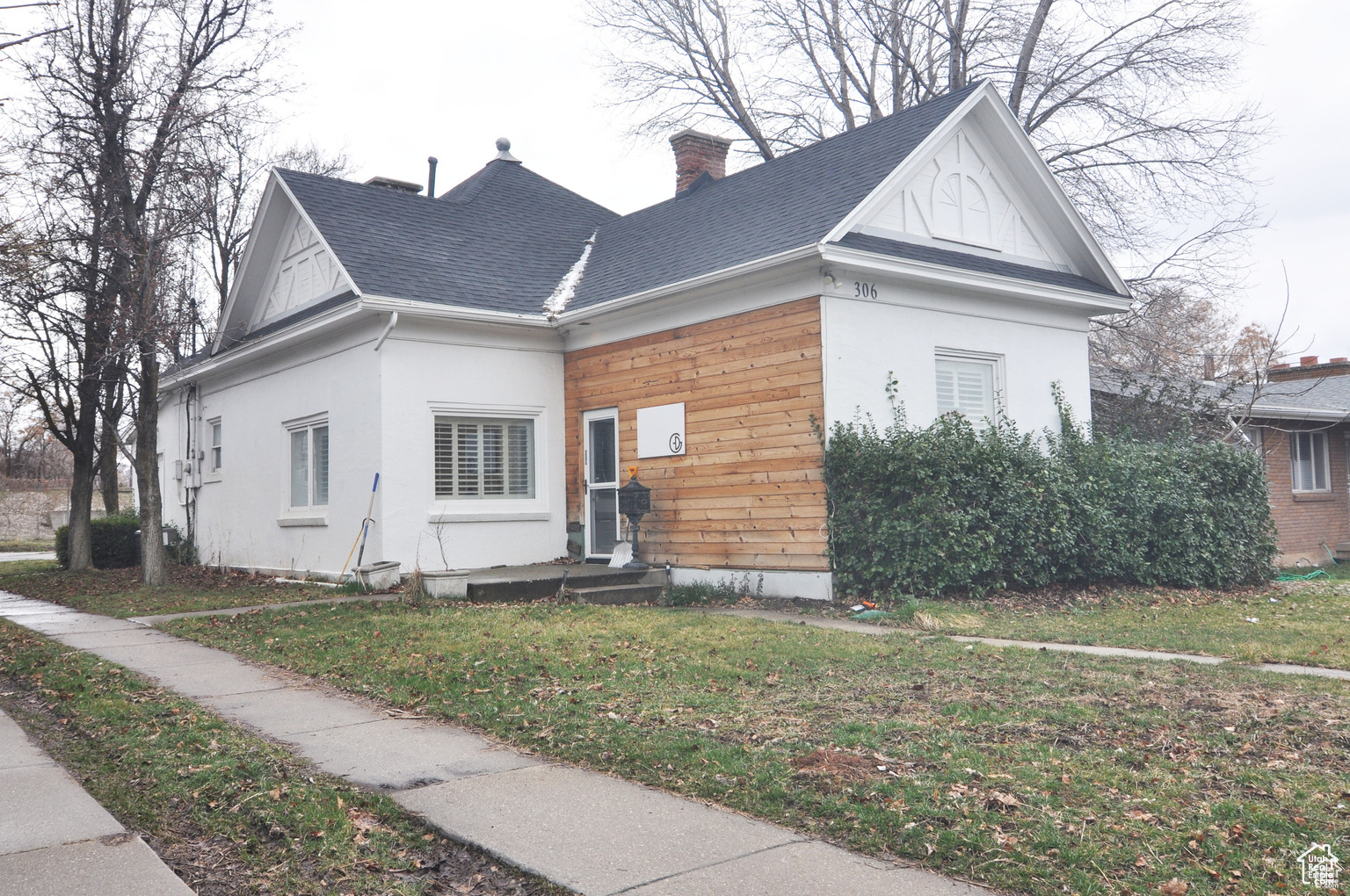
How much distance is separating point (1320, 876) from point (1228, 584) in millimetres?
11310

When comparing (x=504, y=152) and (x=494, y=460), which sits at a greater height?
(x=504, y=152)

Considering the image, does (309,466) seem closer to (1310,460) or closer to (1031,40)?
(1031,40)

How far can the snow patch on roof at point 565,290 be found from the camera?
14.7m

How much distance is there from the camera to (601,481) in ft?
47.2

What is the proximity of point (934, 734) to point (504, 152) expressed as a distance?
53.8ft

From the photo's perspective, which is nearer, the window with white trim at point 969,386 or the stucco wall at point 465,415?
the window with white trim at point 969,386

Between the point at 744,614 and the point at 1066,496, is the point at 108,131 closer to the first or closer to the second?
the point at 744,614

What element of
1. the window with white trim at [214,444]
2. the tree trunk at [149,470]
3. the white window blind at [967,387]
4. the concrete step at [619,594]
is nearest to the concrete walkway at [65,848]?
the concrete step at [619,594]

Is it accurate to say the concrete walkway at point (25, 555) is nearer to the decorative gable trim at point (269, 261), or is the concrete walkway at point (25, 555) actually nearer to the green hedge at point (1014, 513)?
the decorative gable trim at point (269, 261)

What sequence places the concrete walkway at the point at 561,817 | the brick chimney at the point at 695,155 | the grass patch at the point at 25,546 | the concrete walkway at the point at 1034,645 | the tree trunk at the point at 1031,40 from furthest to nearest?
the grass patch at the point at 25,546
the tree trunk at the point at 1031,40
the brick chimney at the point at 695,155
the concrete walkway at the point at 1034,645
the concrete walkway at the point at 561,817

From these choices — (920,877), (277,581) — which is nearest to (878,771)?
(920,877)

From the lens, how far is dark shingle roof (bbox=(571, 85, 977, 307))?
12430 millimetres

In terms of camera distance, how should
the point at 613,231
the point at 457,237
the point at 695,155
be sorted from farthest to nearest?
the point at 695,155 < the point at 613,231 < the point at 457,237

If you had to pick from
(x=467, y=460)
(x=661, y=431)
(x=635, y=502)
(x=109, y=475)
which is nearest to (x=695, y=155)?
(x=661, y=431)
